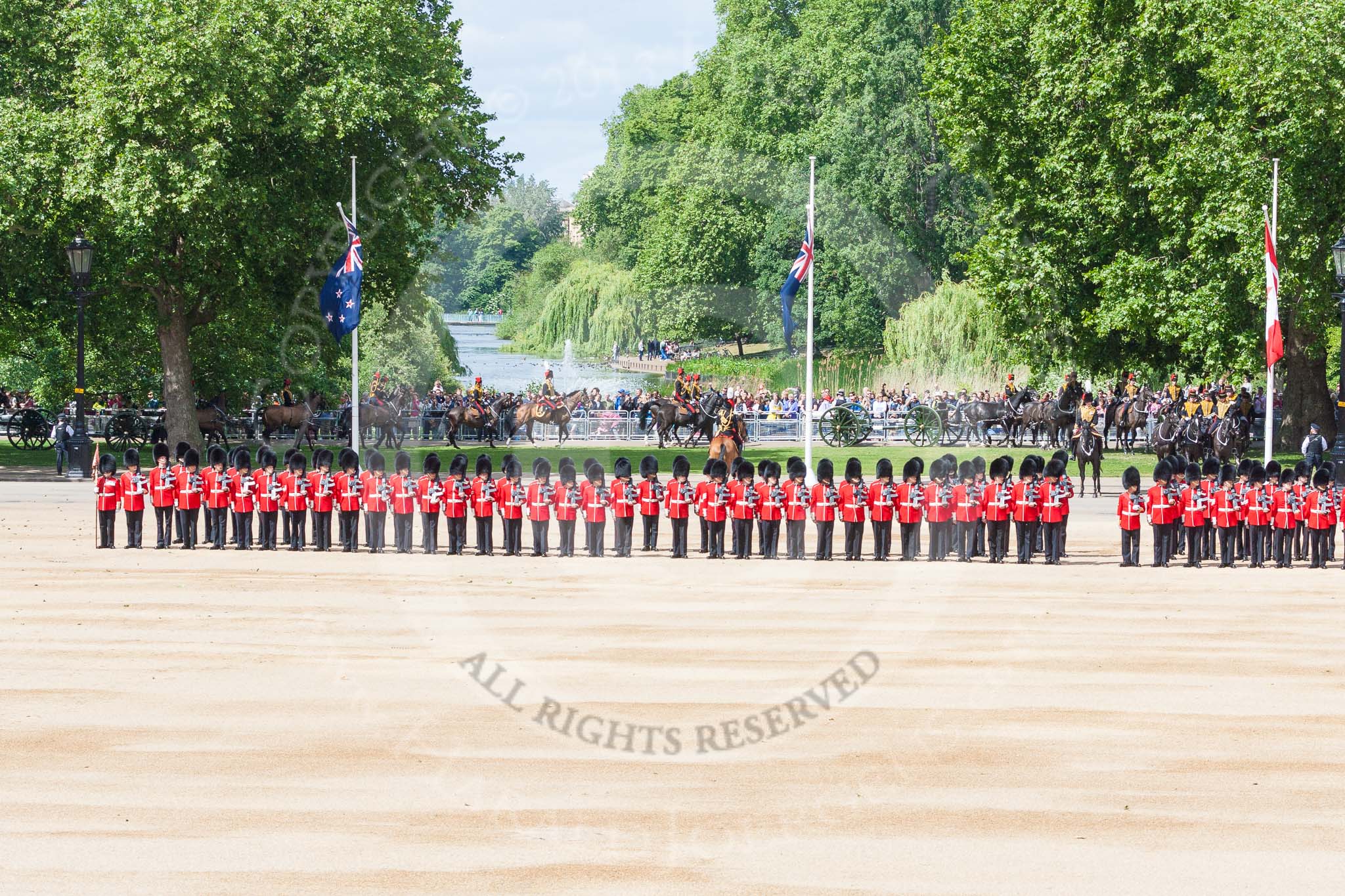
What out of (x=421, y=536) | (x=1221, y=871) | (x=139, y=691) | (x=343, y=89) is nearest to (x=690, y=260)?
(x=343, y=89)

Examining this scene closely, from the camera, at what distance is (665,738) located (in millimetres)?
10102

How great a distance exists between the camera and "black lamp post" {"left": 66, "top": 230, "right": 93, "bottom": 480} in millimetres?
29688

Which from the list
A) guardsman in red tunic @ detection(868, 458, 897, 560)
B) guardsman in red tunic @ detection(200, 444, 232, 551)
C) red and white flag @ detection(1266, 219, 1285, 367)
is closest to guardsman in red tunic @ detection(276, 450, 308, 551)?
guardsman in red tunic @ detection(200, 444, 232, 551)

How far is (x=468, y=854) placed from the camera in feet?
26.0

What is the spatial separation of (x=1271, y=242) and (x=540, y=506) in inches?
574

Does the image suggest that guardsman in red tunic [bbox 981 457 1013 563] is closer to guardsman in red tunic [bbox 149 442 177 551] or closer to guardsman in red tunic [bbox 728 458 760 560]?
guardsman in red tunic [bbox 728 458 760 560]

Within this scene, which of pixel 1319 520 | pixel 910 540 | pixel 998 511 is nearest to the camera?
pixel 1319 520

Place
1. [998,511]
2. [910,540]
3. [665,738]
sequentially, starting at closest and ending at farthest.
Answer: [665,738] → [998,511] → [910,540]

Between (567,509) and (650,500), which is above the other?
(650,500)

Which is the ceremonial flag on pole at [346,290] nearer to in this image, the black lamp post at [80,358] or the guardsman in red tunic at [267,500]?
the black lamp post at [80,358]

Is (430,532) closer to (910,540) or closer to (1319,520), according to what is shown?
(910,540)

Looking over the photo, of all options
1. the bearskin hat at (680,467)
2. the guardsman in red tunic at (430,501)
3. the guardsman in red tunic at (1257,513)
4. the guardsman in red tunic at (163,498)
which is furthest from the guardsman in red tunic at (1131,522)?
the guardsman in red tunic at (163,498)

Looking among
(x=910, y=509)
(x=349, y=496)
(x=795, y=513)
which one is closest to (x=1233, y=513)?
(x=910, y=509)

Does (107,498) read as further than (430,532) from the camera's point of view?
No
